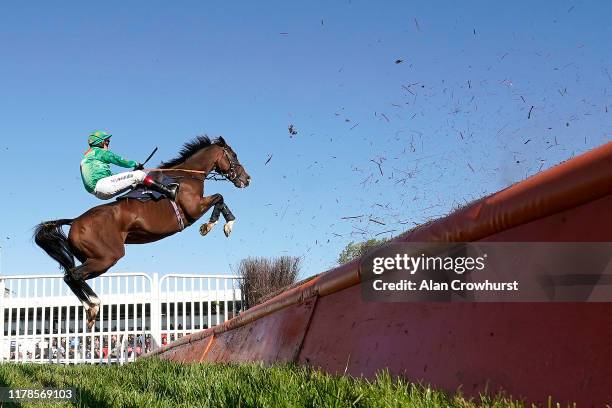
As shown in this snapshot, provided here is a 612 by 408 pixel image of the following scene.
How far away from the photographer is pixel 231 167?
7.20 metres

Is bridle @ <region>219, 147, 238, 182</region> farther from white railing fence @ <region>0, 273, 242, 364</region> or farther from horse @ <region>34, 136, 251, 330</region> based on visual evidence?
white railing fence @ <region>0, 273, 242, 364</region>

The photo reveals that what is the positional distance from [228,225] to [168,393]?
359 centimetres

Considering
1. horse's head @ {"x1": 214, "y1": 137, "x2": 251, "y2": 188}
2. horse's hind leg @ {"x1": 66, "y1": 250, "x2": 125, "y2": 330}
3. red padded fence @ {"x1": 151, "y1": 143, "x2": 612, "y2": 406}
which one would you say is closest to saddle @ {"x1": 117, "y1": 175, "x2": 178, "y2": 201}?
horse's hind leg @ {"x1": 66, "y1": 250, "x2": 125, "y2": 330}

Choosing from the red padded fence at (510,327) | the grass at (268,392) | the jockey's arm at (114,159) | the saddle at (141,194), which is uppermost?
the jockey's arm at (114,159)

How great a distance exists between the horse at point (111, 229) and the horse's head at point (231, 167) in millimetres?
523

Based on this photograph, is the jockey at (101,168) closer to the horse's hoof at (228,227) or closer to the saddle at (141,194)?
the saddle at (141,194)

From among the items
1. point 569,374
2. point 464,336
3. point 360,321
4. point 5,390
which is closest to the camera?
point 569,374

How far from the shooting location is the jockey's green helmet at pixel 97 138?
583 centimetres

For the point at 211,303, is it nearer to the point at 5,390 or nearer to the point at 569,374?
the point at 5,390

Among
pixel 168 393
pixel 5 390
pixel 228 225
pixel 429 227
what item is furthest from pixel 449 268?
pixel 228 225

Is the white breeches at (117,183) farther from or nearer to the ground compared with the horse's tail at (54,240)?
farther from the ground

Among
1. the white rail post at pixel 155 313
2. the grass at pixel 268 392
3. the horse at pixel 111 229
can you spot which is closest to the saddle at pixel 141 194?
the horse at pixel 111 229

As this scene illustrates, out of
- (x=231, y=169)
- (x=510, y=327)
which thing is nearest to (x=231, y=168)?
(x=231, y=169)

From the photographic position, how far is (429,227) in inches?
94.9
